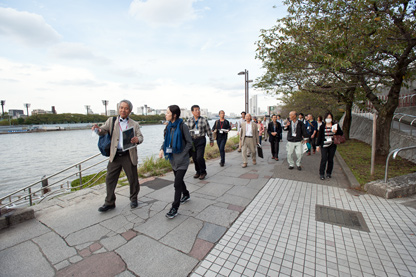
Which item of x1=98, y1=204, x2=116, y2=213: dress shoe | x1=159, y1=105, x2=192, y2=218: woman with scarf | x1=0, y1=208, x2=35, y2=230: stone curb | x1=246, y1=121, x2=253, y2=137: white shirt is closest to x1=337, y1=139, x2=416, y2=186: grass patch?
x1=246, y1=121, x2=253, y2=137: white shirt

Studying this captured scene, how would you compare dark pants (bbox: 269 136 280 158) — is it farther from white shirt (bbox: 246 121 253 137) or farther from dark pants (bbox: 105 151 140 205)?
dark pants (bbox: 105 151 140 205)

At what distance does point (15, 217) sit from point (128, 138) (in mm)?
2127

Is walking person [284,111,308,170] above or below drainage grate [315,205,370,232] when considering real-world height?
above

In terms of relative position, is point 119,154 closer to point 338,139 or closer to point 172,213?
point 172,213

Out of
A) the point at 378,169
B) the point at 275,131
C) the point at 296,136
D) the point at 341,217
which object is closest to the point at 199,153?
the point at 296,136

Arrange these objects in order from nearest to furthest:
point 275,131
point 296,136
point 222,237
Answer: point 222,237, point 296,136, point 275,131

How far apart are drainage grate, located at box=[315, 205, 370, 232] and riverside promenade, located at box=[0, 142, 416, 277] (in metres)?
0.02

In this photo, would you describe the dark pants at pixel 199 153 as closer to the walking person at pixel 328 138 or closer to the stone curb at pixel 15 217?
the walking person at pixel 328 138

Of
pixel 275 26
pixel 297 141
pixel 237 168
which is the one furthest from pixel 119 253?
pixel 275 26

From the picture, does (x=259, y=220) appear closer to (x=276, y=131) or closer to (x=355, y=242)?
(x=355, y=242)

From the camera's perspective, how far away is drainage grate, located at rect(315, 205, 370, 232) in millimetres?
2969

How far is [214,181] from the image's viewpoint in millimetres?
5270

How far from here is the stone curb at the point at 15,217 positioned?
298 cm

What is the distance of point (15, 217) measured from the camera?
122 inches
